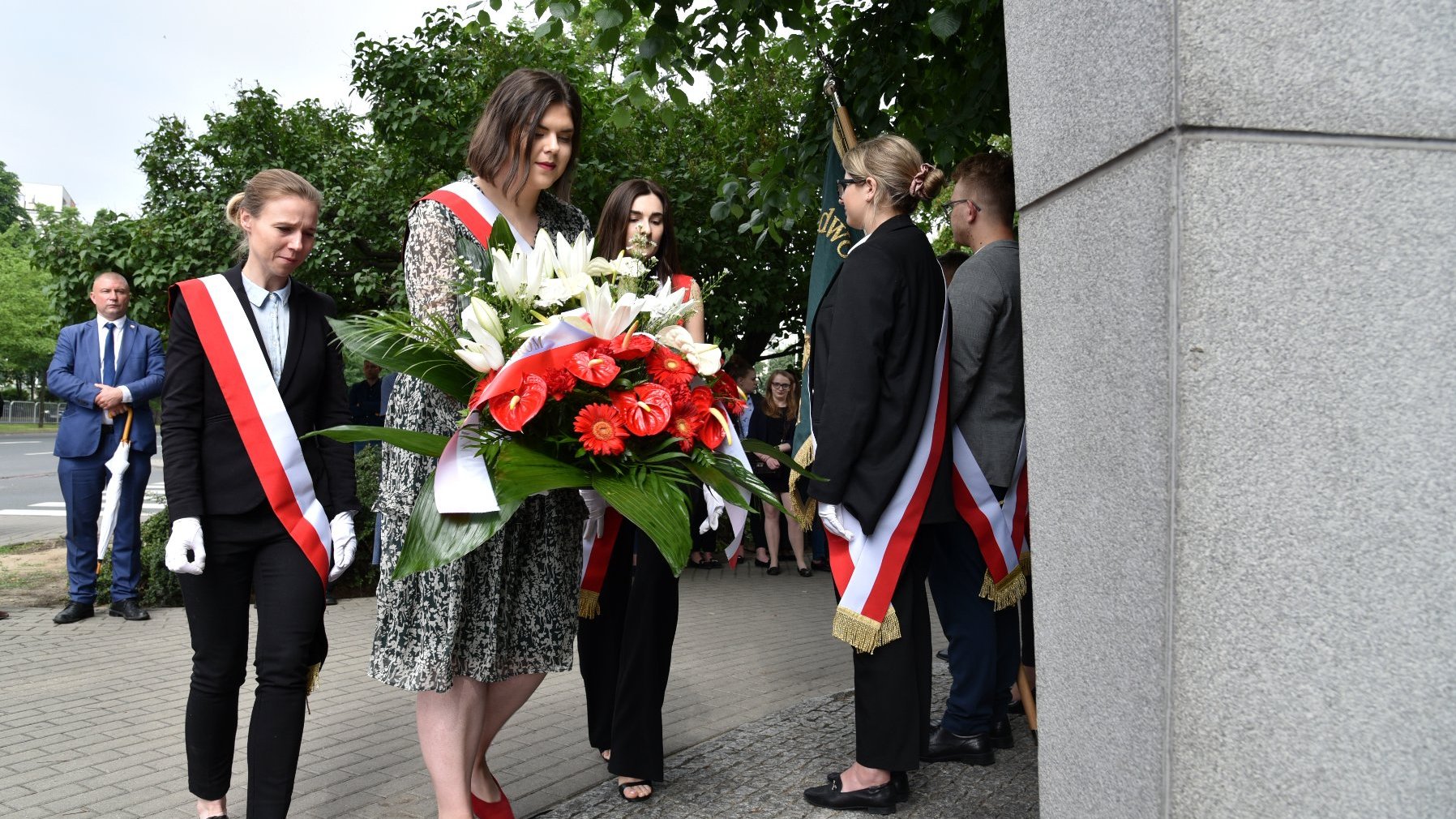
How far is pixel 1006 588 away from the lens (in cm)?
429

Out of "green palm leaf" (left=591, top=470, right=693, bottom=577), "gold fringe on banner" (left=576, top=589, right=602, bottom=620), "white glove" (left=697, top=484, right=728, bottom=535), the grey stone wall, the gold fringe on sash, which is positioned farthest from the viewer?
the gold fringe on sash

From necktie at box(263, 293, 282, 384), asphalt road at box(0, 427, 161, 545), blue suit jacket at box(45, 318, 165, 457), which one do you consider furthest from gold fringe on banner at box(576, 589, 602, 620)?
asphalt road at box(0, 427, 161, 545)

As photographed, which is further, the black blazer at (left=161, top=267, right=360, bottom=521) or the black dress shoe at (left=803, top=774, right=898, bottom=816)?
the black dress shoe at (left=803, top=774, right=898, bottom=816)

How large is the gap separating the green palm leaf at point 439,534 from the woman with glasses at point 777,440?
8.11 metres

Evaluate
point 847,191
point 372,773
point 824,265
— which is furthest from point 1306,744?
point 824,265

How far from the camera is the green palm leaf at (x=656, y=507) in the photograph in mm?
2578

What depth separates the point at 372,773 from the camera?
432 centimetres

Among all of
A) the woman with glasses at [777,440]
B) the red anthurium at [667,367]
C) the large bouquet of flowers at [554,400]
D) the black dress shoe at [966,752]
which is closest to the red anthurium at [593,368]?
the large bouquet of flowers at [554,400]

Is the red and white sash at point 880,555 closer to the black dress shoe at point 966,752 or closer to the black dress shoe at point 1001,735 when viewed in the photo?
the black dress shoe at point 966,752

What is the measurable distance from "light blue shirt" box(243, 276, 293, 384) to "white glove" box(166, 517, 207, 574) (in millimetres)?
510

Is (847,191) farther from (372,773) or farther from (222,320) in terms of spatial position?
(372,773)

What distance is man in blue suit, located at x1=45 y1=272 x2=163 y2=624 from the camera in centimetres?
741

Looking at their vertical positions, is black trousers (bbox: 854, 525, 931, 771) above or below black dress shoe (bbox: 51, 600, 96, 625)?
above

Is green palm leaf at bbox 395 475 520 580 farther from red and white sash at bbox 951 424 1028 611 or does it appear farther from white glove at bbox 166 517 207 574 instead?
red and white sash at bbox 951 424 1028 611
